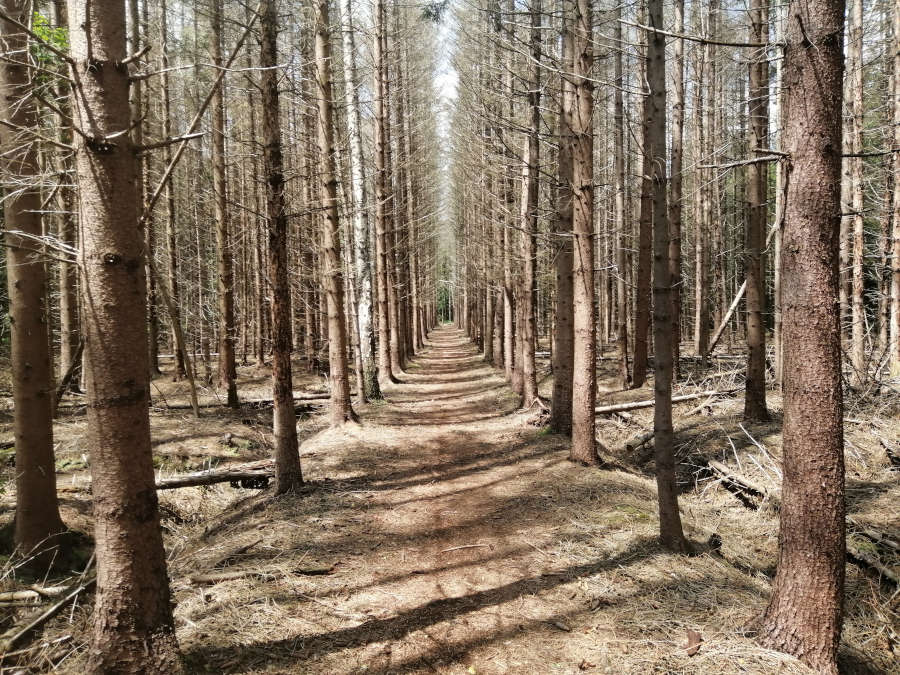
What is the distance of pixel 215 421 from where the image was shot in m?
10.5

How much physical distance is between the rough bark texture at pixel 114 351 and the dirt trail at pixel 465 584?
57 cm

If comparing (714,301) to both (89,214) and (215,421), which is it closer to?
(215,421)

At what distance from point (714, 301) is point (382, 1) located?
68.8 ft

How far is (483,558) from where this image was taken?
5.03 m

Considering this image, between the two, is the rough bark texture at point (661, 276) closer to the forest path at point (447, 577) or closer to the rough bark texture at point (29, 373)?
the forest path at point (447, 577)

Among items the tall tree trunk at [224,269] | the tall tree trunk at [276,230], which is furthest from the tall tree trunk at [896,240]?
the tall tree trunk at [224,269]

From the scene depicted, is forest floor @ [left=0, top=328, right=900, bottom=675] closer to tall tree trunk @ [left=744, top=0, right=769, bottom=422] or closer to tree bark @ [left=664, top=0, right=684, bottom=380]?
tall tree trunk @ [left=744, top=0, right=769, bottom=422]

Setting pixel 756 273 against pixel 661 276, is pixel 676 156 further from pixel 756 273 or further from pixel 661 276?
pixel 661 276

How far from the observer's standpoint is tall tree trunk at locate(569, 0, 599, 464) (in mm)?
6954

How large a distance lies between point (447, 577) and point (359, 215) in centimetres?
888

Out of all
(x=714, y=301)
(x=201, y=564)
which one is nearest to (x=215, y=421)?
(x=201, y=564)

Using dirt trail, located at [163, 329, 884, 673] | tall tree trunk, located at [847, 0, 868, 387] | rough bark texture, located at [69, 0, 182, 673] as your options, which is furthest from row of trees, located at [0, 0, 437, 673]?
tall tree trunk, located at [847, 0, 868, 387]

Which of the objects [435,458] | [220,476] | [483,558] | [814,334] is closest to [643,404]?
[435,458]

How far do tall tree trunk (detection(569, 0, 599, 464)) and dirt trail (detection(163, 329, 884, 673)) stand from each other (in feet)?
2.50
